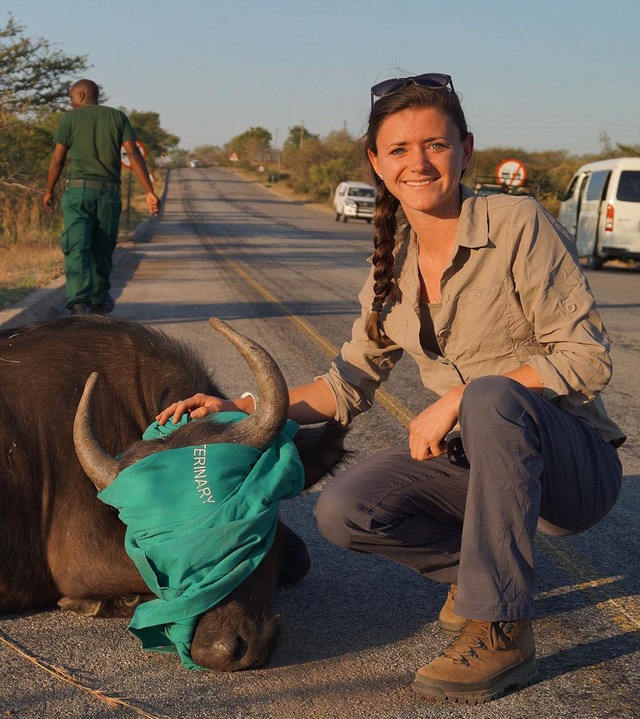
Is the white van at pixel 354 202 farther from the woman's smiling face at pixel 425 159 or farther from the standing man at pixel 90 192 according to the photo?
the woman's smiling face at pixel 425 159

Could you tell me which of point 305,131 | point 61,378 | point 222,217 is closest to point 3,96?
point 222,217

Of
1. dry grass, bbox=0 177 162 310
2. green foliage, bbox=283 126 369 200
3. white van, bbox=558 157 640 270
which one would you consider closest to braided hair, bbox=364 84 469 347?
dry grass, bbox=0 177 162 310

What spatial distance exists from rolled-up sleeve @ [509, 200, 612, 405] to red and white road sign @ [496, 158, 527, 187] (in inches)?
1210

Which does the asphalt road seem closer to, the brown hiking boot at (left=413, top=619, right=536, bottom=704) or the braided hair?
the brown hiking boot at (left=413, top=619, right=536, bottom=704)

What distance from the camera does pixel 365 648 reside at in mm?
3730

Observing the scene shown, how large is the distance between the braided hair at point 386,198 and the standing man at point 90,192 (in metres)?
6.46

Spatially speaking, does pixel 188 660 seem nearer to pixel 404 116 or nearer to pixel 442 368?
pixel 442 368

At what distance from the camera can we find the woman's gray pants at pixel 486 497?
3.29m

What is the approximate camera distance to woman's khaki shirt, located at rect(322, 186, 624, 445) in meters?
3.55

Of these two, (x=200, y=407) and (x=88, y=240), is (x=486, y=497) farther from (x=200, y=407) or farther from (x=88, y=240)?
(x=88, y=240)

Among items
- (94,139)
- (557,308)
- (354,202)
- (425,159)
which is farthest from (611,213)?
(354,202)

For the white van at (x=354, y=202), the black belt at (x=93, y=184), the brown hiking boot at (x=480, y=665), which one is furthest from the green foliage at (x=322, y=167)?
the brown hiking boot at (x=480, y=665)

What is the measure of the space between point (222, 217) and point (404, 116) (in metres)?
37.1

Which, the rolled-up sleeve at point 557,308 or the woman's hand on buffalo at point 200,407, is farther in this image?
Answer: the woman's hand on buffalo at point 200,407
